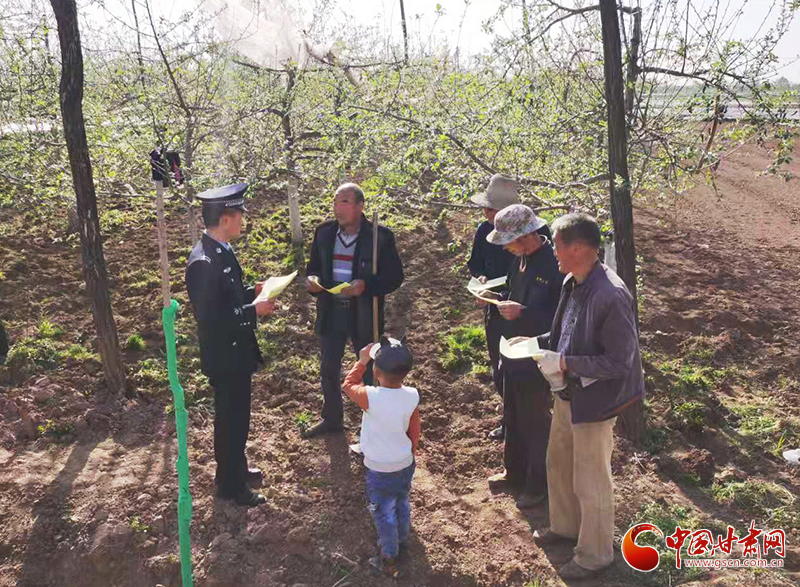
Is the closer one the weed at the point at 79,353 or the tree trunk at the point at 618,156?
the tree trunk at the point at 618,156

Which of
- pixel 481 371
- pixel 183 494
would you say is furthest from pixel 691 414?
pixel 183 494

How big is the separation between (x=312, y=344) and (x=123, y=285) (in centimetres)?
267

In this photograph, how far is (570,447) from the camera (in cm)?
366

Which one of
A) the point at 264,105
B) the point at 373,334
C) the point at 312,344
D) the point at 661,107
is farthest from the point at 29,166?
the point at 661,107

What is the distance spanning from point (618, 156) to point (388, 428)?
8.12 ft

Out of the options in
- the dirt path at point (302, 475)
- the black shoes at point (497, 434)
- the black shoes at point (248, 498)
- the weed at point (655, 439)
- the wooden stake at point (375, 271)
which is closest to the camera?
the dirt path at point (302, 475)

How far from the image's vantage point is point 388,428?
3.47 metres

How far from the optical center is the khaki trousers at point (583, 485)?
3414mm

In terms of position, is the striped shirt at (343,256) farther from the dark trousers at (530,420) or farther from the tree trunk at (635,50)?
the tree trunk at (635,50)

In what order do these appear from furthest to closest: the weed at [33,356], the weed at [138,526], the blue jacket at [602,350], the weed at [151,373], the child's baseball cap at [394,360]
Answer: the weed at [33,356], the weed at [151,373], the weed at [138,526], the child's baseball cap at [394,360], the blue jacket at [602,350]

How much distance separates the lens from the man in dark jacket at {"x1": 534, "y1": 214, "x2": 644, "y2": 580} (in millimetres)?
3172

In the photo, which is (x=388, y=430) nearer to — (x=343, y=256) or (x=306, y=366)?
(x=343, y=256)

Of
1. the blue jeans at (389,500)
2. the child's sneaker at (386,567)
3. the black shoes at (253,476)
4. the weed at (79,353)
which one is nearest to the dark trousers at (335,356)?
the black shoes at (253,476)

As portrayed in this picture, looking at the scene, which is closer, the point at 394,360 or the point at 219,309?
A: the point at 394,360
